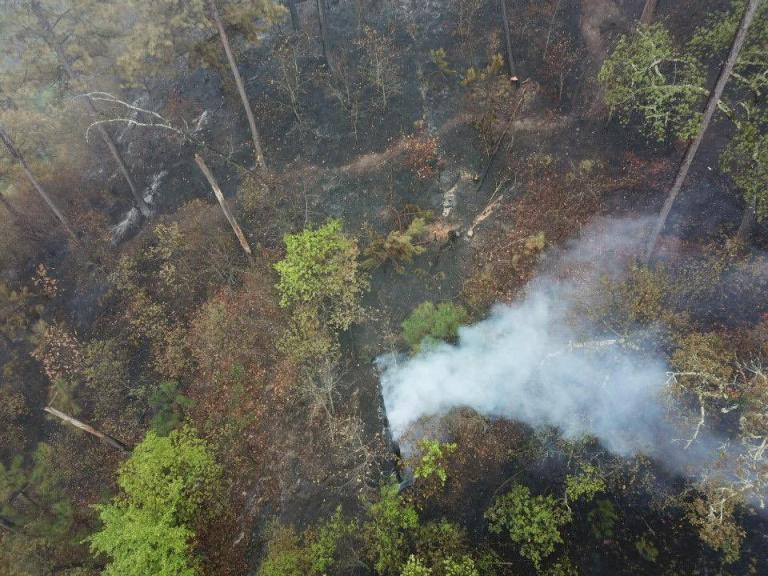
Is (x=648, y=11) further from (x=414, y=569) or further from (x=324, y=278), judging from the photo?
(x=414, y=569)

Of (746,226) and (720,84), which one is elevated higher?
(720,84)

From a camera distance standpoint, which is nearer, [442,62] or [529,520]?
[529,520]

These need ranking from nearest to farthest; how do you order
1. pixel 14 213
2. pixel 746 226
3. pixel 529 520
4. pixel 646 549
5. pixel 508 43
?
pixel 646 549
pixel 529 520
pixel 746 226
pixel 508 43
pixel 14 213

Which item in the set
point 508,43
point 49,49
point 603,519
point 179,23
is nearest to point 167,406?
point 603,519

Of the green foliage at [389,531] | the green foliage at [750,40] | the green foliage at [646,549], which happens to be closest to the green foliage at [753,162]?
the green foliage at [750,40]

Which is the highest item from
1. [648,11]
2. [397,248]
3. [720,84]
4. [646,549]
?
[648,11]

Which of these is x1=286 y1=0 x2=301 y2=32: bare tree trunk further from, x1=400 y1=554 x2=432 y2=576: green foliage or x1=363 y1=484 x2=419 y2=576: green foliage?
x1=400 y1=554 x2=432 y2=576: green foliage

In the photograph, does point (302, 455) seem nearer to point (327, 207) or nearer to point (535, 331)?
point (535, 331)

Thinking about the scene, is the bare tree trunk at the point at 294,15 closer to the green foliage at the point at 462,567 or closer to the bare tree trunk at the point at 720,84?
the bare tree trunk at the point at 720,84
